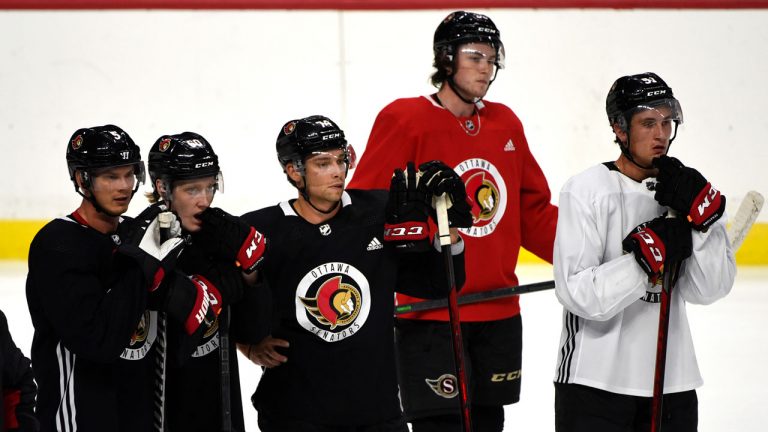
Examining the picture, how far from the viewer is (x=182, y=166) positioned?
253cm

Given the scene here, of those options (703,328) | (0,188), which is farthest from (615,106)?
(0,188)

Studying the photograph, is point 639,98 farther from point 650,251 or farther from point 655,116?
point 650,251

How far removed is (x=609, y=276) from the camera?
254 cm

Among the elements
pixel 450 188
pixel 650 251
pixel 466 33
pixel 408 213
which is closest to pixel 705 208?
pixel 650 251

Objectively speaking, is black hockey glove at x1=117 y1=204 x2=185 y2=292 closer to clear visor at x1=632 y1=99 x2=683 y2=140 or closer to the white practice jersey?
the white practice jersey

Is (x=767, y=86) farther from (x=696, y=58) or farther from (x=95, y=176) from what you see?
(x=95, y=176)

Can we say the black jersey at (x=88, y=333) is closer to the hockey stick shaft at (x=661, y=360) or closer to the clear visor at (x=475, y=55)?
the hockey stick shaft at (x=661, y=360)

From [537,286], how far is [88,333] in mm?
1663

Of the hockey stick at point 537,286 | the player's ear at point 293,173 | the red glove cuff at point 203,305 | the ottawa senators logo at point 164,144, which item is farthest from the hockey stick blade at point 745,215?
the ottawa senators logo at point 164,144

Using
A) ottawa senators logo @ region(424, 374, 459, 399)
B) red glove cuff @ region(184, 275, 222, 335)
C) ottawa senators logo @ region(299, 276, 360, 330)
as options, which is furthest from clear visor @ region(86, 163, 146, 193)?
ottawa senators logo @ region(424, 374, 459, 399)

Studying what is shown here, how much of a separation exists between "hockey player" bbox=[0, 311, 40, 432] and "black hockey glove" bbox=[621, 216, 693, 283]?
4.45 feet

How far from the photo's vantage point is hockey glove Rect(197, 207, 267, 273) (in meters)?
2.45

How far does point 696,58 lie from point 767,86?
48 cm

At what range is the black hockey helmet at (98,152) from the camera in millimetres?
2488
